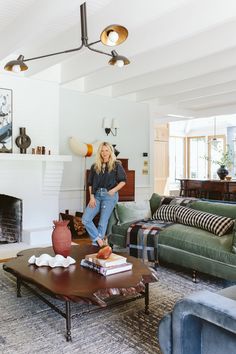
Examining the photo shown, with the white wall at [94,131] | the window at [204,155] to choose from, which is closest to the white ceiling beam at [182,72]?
the white wall at [94,131]

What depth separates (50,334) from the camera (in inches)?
93.5

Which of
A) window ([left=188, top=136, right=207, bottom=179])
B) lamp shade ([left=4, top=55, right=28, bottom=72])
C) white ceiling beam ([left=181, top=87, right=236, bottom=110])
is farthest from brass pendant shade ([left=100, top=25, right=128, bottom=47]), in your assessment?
window ([left=188, top=136, right=207, bottom=179])

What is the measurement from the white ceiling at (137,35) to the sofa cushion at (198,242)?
196cm

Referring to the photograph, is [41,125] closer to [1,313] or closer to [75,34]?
[75,34]

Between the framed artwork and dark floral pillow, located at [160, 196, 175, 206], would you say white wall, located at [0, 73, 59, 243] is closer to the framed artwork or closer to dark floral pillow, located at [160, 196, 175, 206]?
the framed artwork

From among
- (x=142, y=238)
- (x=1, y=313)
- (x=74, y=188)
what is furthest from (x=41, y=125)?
(x=1, y=313)

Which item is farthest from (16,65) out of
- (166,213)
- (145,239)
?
(166,213)

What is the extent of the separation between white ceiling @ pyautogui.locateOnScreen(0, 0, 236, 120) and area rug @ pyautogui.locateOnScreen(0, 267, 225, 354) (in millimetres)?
2449

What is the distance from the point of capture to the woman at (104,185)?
4.22 metres

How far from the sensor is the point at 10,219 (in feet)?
17.0

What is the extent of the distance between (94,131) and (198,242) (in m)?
3.68

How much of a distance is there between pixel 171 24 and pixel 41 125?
2727mm

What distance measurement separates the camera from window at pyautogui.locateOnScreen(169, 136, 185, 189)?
1150 cm

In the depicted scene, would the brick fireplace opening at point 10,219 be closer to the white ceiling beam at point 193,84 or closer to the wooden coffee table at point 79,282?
the wooden coffee table at point 79,282
